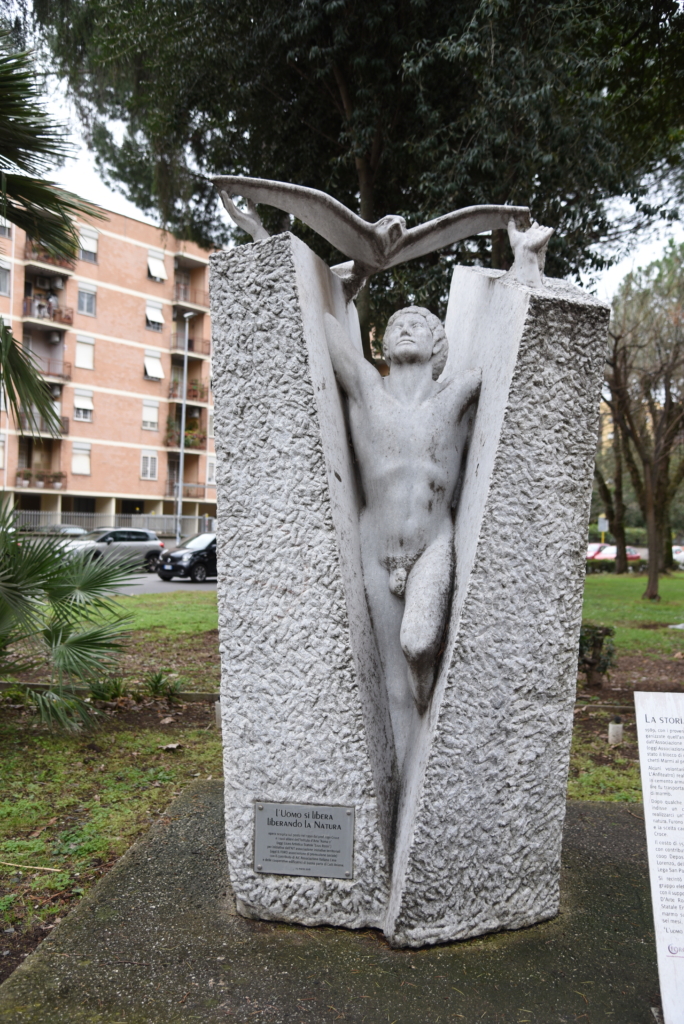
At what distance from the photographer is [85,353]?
3019 centimetres

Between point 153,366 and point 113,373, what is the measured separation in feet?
5.92

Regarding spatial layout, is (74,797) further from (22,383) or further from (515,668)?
(515,668)

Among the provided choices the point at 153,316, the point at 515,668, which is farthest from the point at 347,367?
the point at 153,316

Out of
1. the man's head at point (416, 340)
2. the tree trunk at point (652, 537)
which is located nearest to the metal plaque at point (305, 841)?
the man's head at point (416, 340)

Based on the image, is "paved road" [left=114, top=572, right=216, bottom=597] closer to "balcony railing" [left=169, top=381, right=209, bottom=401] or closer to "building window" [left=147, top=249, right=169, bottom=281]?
"balcony railing" [left=169, top=381, right=209, bottom=401]

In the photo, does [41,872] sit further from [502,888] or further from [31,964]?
[502,888]

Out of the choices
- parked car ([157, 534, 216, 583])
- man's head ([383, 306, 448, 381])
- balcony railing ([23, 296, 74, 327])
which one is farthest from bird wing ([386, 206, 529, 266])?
balcony railing ([23, 296, 74, 327])

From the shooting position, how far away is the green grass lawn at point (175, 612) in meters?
11.2

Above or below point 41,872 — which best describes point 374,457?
above

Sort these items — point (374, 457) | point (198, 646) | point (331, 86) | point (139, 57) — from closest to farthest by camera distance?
point (374, 457)
point (331, 86)
point (139, 57)
point (198, 646)

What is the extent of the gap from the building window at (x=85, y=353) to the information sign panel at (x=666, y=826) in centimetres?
3066

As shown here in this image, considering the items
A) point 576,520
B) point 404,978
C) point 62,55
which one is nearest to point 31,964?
point 404,978

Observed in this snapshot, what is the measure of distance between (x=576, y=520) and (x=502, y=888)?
1.26 metres

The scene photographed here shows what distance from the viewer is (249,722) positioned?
2.67m
